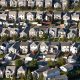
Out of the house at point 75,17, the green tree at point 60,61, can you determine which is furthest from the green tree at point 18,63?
the house at point 75,17

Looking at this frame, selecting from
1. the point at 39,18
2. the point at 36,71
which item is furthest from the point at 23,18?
the point at 36,71

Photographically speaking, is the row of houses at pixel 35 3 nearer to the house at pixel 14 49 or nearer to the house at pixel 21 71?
the house at pixel 14 49

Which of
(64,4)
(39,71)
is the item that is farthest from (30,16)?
(39,71)

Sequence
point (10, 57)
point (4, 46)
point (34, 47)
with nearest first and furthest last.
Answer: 1. point (10, 57)
2. point (34, 47)
3. point (4, 46)

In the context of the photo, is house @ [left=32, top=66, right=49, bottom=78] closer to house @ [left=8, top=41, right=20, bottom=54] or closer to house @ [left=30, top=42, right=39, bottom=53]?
house @ [left=30, top=42, right=39, bottom=53]

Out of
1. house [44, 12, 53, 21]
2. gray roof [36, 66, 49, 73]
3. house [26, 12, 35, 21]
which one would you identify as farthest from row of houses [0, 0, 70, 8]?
gray roof [36, 66, 49, 73]

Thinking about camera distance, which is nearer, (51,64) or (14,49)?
(51,64)

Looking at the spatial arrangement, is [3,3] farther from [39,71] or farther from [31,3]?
[39,71]
